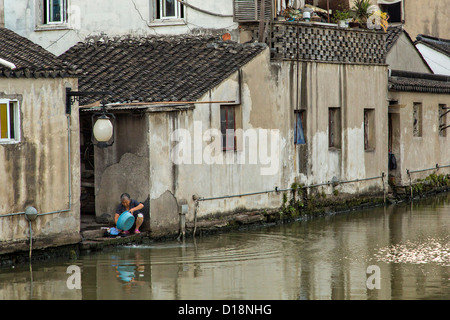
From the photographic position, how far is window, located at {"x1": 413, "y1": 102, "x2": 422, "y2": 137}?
29.2 metres

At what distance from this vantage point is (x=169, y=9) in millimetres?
23219

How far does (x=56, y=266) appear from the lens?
15883 millimetres

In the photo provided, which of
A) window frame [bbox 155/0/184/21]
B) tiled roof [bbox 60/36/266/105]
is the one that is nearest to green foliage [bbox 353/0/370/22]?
tiled roof [bbox 60/36/266/105]

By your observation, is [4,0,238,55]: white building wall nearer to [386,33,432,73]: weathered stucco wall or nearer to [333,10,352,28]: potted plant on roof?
[333,10,352,28]: potted plant on roof

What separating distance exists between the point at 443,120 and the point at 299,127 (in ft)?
32.0

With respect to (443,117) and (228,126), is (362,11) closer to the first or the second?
(443,117)

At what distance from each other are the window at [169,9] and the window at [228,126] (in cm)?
356

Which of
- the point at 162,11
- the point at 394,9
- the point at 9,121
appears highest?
the point at 394,9

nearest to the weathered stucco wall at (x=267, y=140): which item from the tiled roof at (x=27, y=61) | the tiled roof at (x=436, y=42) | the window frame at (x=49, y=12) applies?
the tiled roof at (x=27, y=61)

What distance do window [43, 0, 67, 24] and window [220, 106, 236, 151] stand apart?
5.98m

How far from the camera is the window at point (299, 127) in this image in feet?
75.4

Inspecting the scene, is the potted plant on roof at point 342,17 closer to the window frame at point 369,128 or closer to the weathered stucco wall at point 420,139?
the window frame at point 369,128

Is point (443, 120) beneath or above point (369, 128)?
above

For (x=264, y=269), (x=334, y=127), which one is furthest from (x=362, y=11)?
(x=264, y=269)
